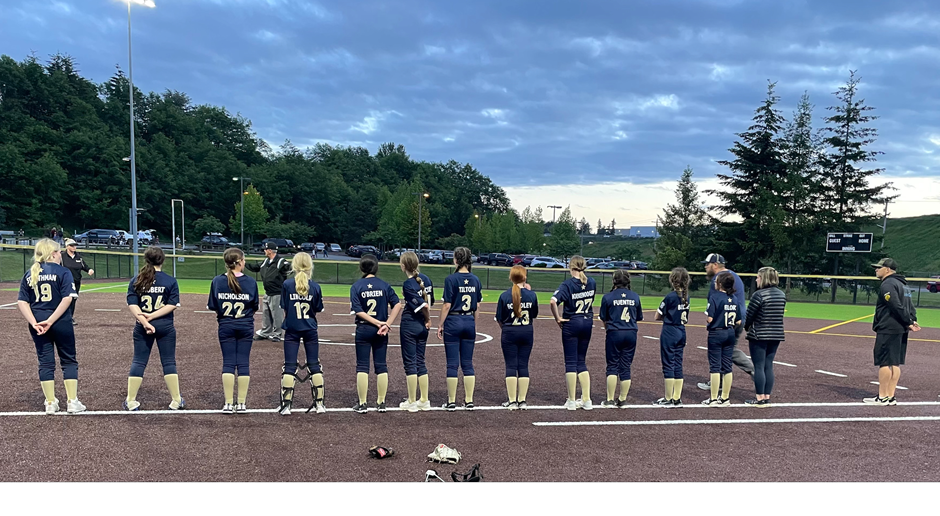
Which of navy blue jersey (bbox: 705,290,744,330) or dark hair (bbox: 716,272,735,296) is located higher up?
dark hair (bbox: 716,272,735,296)

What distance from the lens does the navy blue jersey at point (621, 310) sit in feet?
25.1

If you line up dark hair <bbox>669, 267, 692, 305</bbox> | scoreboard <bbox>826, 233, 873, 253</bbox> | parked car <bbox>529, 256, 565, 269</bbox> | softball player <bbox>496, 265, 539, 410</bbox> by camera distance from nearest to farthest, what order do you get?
1. softball player <bbox>496, 265, 539, 410</bbox>
2. dark hair <bbox>669, 267, 692, 305</bbox>
3. scoreboard <bbox>826, 233, 873, 253</bbox>
4. parked car <bbox>529, 256, 565, 269</bbox>

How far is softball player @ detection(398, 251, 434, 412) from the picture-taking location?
7.39 m

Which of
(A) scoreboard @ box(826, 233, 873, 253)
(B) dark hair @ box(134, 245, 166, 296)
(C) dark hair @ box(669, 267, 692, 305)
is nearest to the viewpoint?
(B) dark hair @ box(134, 245, 166, 296)

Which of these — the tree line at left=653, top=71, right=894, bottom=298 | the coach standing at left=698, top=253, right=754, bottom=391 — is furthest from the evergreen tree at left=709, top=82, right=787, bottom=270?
the coach standing at left=698, top=253, right=754, bottom=391

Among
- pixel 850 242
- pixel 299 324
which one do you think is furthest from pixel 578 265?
pixel 850 242

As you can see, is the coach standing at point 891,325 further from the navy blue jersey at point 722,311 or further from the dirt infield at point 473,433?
the navy blue jersey at point 722,311

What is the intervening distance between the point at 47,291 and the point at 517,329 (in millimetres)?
6055

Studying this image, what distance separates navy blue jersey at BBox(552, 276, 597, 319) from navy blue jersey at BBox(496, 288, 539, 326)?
0.39m

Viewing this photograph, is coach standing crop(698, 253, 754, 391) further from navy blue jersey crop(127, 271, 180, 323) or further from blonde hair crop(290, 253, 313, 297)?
navy blue jersey crop(127, 271, 180, 323)

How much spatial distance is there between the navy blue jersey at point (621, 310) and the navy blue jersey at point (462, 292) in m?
1.86

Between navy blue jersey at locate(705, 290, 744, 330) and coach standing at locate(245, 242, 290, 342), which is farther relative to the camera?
coach standing at locate(245, 242, 290, 342)

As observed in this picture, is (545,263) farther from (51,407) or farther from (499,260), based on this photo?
(51,407)
